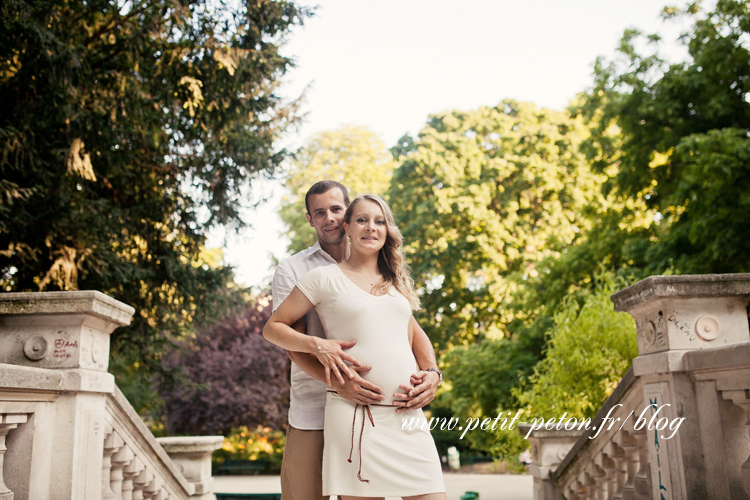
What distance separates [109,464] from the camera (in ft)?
13.6

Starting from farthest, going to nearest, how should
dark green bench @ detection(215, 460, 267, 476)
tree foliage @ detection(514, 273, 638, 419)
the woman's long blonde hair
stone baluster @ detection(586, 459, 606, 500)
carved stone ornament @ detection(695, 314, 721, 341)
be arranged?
dark green bench @ detection(215, 460, 267, 476) < tree foliage @ detection(514, 273, 638, 419) < stone baluster @ detection(586, 459, 606, 500) < carved stone ornament @ detection(695, 314, 721, 341) < the woman's long blonde hair

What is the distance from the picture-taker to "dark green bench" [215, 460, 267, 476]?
21.9 metres

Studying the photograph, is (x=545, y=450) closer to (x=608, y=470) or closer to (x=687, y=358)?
(x=608, y=470)

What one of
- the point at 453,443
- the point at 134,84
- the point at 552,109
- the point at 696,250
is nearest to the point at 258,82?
the point at 134,84

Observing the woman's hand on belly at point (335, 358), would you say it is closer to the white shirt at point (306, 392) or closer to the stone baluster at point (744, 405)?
the white shirt at point (306, 392)

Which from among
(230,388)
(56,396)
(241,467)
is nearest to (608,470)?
(56,396)

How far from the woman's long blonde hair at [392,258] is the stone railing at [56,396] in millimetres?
1821

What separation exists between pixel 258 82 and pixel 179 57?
1406 mm

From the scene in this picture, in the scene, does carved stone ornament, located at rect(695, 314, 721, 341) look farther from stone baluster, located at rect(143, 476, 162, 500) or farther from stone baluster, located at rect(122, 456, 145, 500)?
stone baluster, located at rect(143, 476, 162, 500)

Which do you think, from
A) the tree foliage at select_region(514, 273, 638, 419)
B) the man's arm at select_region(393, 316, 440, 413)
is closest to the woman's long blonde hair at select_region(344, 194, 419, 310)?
the man's arm at select_region(393, 316, 440, 413)

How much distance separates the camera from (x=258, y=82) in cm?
1050

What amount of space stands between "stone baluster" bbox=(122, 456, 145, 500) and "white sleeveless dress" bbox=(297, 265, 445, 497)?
2632 millimetres

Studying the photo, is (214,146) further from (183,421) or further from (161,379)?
(183,421)

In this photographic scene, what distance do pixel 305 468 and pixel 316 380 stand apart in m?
0.36
